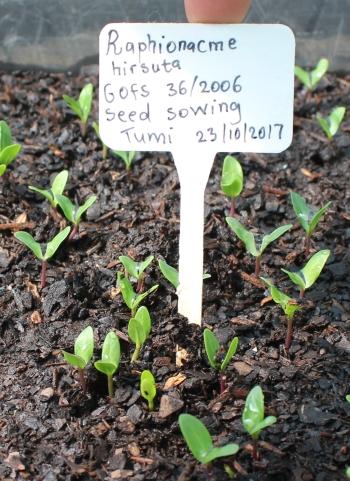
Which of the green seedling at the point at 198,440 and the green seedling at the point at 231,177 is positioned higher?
the green seedling at the point at 231,177

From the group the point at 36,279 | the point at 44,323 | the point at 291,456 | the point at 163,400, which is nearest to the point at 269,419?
the point at 291,456

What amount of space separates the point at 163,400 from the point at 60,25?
139 cm

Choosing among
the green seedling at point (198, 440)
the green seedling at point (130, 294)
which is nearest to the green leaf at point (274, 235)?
the green seedling at point (130, 294)

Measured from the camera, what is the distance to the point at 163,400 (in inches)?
54.2

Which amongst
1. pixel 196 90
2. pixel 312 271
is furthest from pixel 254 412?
pixel 196 90

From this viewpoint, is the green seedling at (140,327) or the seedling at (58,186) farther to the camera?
the seedling at (58,186)

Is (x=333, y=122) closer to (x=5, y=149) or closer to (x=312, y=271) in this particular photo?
(x=312, y=271)

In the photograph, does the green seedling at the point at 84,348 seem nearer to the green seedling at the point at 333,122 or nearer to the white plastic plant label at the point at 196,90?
the white plastic plant label at the point at 196,90

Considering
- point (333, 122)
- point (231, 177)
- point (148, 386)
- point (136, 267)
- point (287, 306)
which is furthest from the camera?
point (333, 122)

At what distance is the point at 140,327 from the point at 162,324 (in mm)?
137

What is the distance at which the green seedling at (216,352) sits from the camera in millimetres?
1353

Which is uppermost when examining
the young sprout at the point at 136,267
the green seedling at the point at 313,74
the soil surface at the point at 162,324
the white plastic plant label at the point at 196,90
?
the white plastic plant label at the point at 196,90

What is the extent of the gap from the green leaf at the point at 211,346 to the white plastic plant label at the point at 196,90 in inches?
9.7

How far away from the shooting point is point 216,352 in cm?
141
